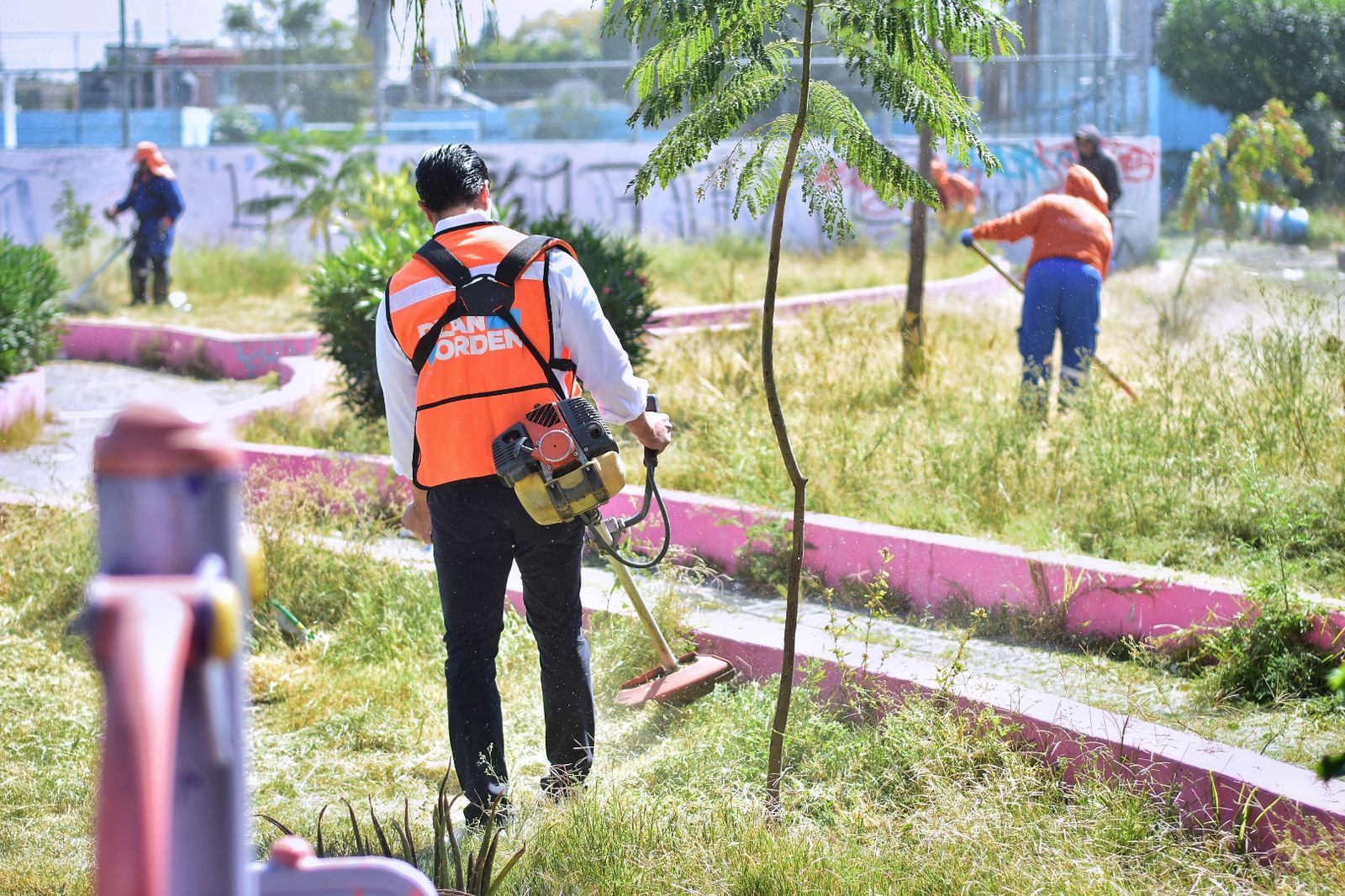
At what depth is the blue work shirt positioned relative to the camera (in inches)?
575

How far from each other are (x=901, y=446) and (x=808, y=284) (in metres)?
9.53

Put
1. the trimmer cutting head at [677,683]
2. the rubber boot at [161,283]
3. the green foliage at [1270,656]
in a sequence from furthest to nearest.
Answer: the rubber boot at [161,283], the trimmer cutting head at [677,683], the green foliage at [1270,656]

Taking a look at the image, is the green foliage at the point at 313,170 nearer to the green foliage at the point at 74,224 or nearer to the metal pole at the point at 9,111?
the green foliage at the point at 74,224

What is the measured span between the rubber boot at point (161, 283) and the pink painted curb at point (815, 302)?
18.9 ft

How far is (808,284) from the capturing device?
15695 millimetres

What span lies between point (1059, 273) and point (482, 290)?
5356mm

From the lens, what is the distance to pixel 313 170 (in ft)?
68.2

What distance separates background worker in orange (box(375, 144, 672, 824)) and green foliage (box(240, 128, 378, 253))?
1647 centimetres

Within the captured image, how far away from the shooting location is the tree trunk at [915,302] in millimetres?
8180

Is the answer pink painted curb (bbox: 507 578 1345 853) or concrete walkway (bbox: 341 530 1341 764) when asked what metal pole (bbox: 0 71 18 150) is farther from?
pink painted curb (bbox: 507 578 1345 853)

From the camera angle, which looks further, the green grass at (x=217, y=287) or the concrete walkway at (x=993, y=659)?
the green grass at (x=217, y=287)

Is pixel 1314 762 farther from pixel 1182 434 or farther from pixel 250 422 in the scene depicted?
pixel 250 422

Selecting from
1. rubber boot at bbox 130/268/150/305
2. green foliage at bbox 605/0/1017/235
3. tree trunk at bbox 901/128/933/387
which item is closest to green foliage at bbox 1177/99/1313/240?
tree trunk at bbox 901/128/933/387

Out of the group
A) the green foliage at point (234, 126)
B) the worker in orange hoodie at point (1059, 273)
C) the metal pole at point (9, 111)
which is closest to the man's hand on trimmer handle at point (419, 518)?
the worker in orange hoodie at point (1059, 273)
